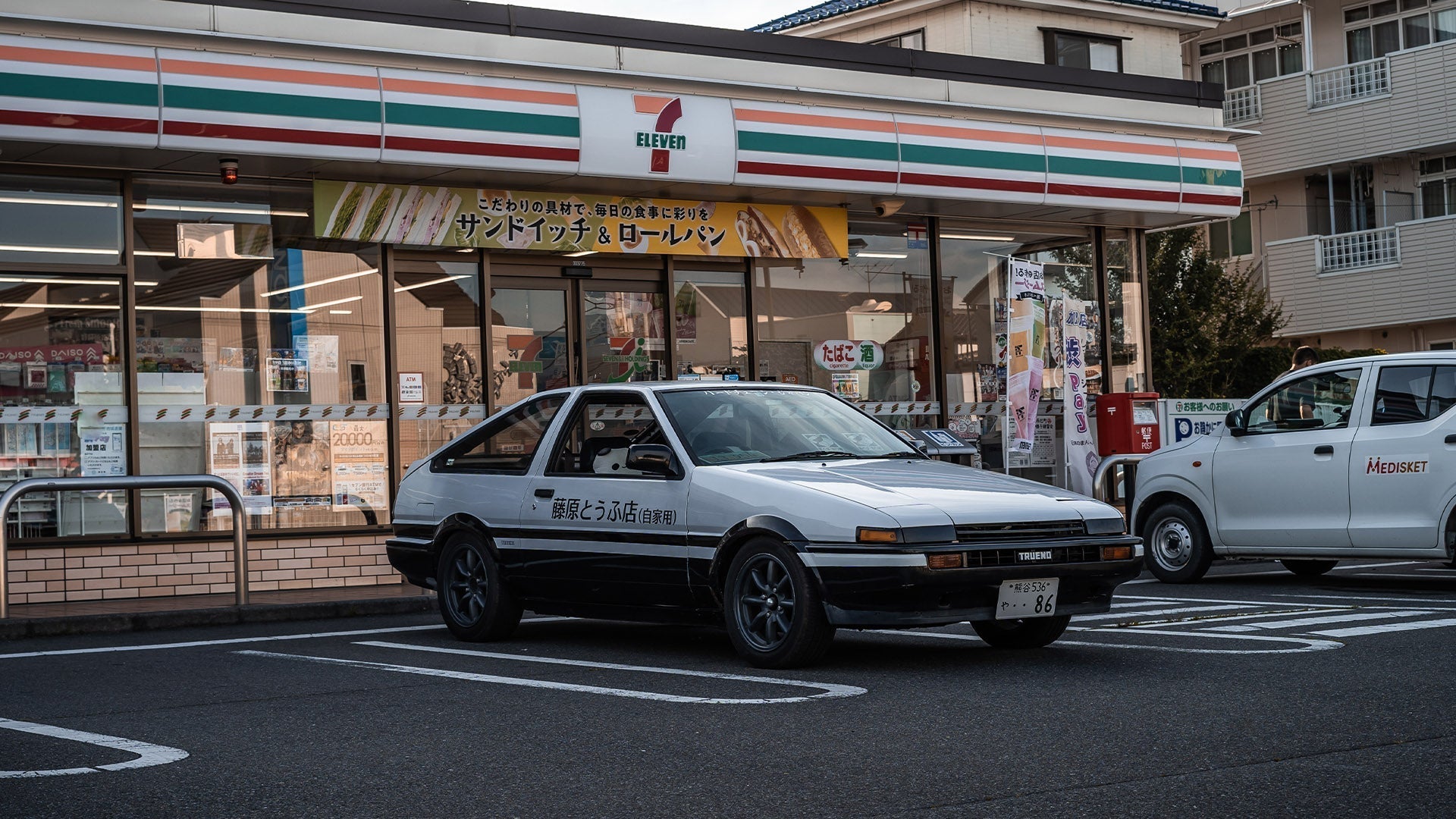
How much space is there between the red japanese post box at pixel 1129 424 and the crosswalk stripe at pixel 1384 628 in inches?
347

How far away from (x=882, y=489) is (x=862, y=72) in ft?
30.4

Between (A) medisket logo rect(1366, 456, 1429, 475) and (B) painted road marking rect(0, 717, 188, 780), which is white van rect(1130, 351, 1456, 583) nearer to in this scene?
(A) medisket logo rect(1366, 456, 1429, 475)

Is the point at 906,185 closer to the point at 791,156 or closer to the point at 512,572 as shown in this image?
the point at 791,156

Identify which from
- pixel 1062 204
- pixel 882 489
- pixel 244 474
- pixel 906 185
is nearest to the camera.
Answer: pixel 882 489

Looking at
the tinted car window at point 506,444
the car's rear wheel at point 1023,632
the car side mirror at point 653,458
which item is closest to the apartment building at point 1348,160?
the tinted car window at point 506,444

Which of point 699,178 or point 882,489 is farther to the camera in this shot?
point 699,178

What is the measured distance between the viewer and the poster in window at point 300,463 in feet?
45.5

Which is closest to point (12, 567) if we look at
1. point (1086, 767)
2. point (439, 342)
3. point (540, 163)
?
point (439, 342)

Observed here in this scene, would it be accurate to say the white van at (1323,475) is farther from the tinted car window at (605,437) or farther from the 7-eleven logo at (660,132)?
the tinted car window at (605,437)

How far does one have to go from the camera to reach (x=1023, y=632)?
A: 827 centimetres

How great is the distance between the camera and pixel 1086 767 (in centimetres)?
504

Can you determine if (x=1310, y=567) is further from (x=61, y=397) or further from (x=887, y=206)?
(x=61, y=397)

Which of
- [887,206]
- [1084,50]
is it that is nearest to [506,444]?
[887,206]

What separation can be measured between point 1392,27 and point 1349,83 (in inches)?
50.1
